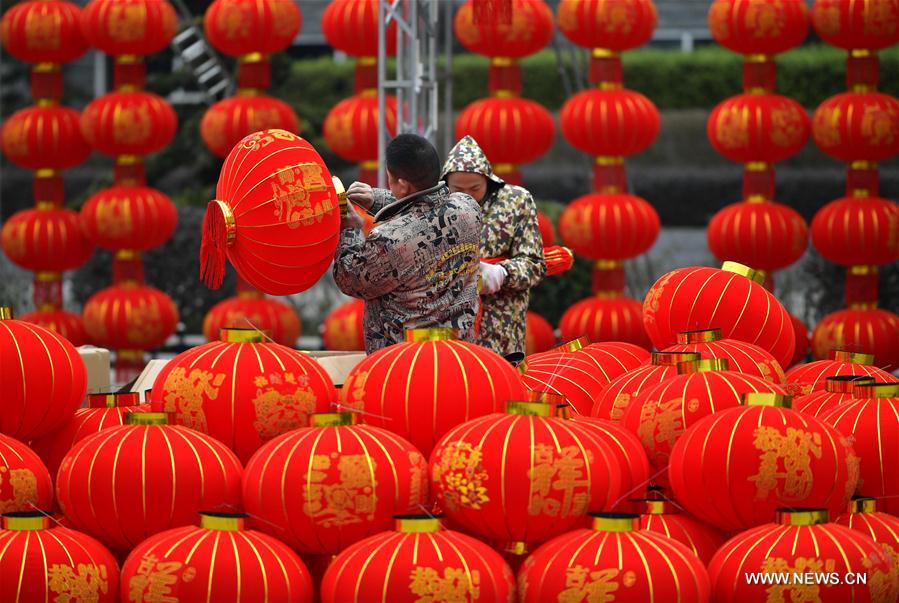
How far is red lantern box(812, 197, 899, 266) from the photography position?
7.05 m

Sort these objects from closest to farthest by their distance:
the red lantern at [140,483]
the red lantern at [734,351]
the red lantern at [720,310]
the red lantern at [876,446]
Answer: the red lantern at [140,483] < the red lantern at [876,446] < the red lantern at [734,351] < the red lantern at [720,310]

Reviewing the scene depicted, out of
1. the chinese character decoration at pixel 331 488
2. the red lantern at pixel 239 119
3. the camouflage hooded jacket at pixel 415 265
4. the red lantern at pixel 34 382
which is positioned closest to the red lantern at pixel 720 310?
the camouflage hooded jacket at pixel 415 265

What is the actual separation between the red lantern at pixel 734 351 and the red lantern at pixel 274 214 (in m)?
0.91

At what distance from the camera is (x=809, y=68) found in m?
12.3

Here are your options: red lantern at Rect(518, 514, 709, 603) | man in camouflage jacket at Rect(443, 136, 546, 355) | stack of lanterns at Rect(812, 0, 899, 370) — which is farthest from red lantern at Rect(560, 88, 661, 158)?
red lantern at Rect(518, 514, 709, 603)

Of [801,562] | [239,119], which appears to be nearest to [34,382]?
[801,562]

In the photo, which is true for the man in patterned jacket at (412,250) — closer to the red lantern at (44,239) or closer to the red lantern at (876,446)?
the red lantern at (876,446)

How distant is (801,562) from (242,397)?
47.8 inches

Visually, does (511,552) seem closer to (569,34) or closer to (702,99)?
(569,34)

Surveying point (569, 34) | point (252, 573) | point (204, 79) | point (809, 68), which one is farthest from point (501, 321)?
point (809, 68)

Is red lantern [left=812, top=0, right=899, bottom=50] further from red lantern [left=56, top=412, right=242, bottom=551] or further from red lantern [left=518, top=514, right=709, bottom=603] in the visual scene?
red lantern [left=56, top=412, right=242, bottom=551]

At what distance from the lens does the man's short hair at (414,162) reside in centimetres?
343

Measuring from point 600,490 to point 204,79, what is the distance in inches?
311

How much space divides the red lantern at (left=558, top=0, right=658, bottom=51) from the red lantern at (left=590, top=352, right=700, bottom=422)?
3963 millimetres
